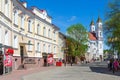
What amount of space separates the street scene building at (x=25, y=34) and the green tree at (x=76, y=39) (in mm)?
21929

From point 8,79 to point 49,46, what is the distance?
3697 centimetres

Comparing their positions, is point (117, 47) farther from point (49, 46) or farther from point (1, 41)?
point (1, 41)

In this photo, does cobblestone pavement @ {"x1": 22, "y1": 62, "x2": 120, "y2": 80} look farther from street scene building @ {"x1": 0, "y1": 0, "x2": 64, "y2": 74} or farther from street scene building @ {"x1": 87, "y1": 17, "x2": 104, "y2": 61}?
street scene building @ {"x1": 87, "y1": 17, "x2": 104, "y2": 61}

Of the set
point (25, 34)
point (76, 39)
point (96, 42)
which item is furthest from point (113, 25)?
point (96, 42)

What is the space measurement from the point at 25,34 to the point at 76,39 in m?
44.7

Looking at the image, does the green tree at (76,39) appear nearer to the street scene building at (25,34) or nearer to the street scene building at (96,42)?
the street scene building at (25,34)

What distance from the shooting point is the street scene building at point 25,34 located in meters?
33.0

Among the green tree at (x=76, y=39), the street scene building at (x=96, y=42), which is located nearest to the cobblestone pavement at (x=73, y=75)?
the green tree at (x=76, y=39)

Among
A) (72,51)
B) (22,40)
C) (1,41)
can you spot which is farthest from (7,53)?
(72,51)

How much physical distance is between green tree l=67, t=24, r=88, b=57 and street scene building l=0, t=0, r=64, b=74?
71.9ft

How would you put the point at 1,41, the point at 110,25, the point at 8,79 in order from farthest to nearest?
the point at 110,25
the point at 1,41
the point at 8,79

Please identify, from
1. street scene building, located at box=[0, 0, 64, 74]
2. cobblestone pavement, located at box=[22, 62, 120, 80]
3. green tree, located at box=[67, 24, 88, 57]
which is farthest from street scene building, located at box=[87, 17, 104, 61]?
cobblestone pavement, located at box=[22, 62, 120, 80]

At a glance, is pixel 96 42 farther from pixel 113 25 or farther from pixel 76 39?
pixel 113 25

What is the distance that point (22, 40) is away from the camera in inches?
1693
